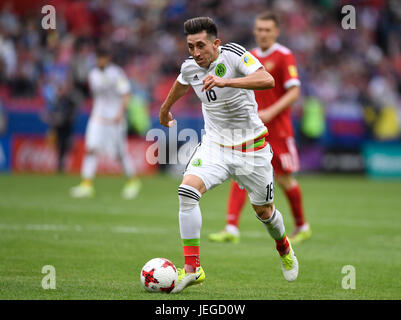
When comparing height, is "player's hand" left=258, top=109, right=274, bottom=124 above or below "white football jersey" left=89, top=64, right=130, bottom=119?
below

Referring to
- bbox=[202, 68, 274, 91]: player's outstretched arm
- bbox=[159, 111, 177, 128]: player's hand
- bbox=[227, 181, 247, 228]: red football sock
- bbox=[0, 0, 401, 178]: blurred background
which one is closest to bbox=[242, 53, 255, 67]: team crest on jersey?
bbox=[202, 68, 274, 91]: player's outstretched arm

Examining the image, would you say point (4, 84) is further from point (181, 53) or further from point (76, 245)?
point (76, 245)

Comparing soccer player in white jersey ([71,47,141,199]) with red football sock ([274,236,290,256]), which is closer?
red football sock ([274,236,290,256])

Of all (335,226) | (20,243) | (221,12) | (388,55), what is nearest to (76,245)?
(20,243)

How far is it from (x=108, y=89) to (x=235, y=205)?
6340 mm

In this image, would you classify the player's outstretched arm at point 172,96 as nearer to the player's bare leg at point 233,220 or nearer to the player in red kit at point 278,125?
the player's bare leg at point 233,220

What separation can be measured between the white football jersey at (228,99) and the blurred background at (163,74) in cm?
1309

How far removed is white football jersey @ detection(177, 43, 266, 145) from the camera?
21.6 ft

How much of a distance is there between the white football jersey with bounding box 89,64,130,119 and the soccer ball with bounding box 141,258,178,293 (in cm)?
910

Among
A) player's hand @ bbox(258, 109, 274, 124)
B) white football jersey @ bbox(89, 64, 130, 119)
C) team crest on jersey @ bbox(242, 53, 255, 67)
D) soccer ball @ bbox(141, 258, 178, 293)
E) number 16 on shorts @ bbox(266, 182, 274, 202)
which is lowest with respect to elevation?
soccer ball @ bbox(141, 258, 178, 293)

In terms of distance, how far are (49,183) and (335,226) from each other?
7.90 meters

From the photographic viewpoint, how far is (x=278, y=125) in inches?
384

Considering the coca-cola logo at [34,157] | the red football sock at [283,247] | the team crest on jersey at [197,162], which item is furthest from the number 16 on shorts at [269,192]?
the coca-cola logo at [34,157]

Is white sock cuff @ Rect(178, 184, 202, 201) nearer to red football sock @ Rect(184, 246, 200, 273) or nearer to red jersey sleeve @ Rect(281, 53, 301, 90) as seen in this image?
red football sock @ Rect(184, 246, 200, 273)
